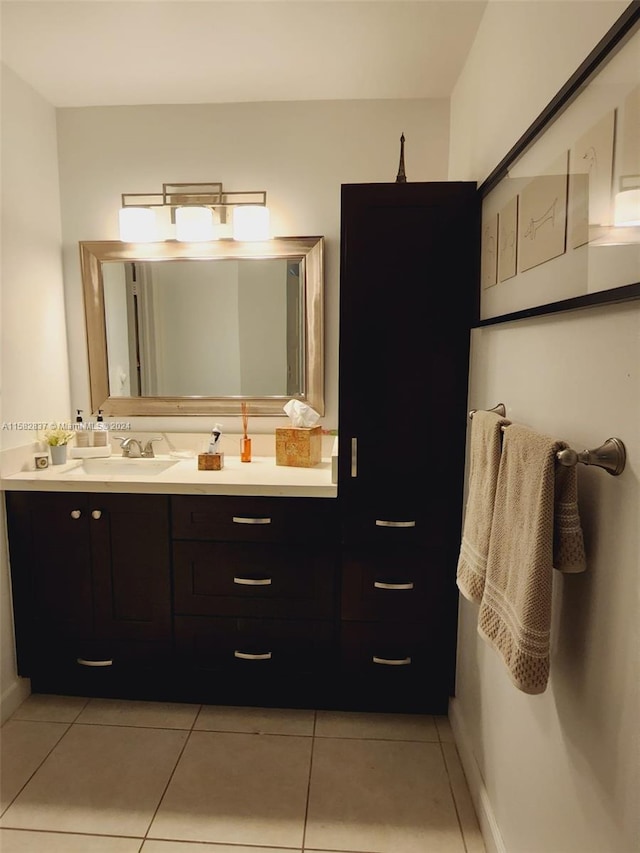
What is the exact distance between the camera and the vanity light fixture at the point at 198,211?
7.47 feet

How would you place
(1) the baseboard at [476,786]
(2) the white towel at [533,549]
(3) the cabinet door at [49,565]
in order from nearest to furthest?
1. (2) the white towel at [533,549]
2. (1) the baseboard at [476,786]
3. (3) the cabinet door at [49,565]

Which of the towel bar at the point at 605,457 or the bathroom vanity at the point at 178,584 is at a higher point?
the towel bar at the point at 605,457

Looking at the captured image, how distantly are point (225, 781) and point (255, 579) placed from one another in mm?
660

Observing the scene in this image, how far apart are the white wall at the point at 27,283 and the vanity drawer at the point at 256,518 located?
78cm

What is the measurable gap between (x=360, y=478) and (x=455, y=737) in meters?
1.03

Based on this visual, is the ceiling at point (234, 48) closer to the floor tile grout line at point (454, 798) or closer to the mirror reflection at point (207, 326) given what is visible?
the mirror reflection at point (207, 326)

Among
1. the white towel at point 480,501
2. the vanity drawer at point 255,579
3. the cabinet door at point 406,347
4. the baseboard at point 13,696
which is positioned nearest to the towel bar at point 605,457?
the white towel at point 480,501

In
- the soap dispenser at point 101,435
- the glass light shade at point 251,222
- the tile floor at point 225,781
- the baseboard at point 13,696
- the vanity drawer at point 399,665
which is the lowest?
the tile floor at point 225,781

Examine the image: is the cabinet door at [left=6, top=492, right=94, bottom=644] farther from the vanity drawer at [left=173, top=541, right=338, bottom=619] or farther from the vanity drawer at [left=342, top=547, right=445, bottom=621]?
the vanity drawer at [left=342, top=547, right=445, bottom=621]

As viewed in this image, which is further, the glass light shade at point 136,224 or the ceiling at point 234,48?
the glass light shade at point 136,224

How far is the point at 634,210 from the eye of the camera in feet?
2.53

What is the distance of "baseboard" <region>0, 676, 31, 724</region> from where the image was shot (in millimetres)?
2012

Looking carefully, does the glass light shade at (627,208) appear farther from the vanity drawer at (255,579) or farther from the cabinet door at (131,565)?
the cabinet door at (131,565)

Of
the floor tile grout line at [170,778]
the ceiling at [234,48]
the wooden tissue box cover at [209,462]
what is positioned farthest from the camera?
the wooden tissue box cover at [209,462]
